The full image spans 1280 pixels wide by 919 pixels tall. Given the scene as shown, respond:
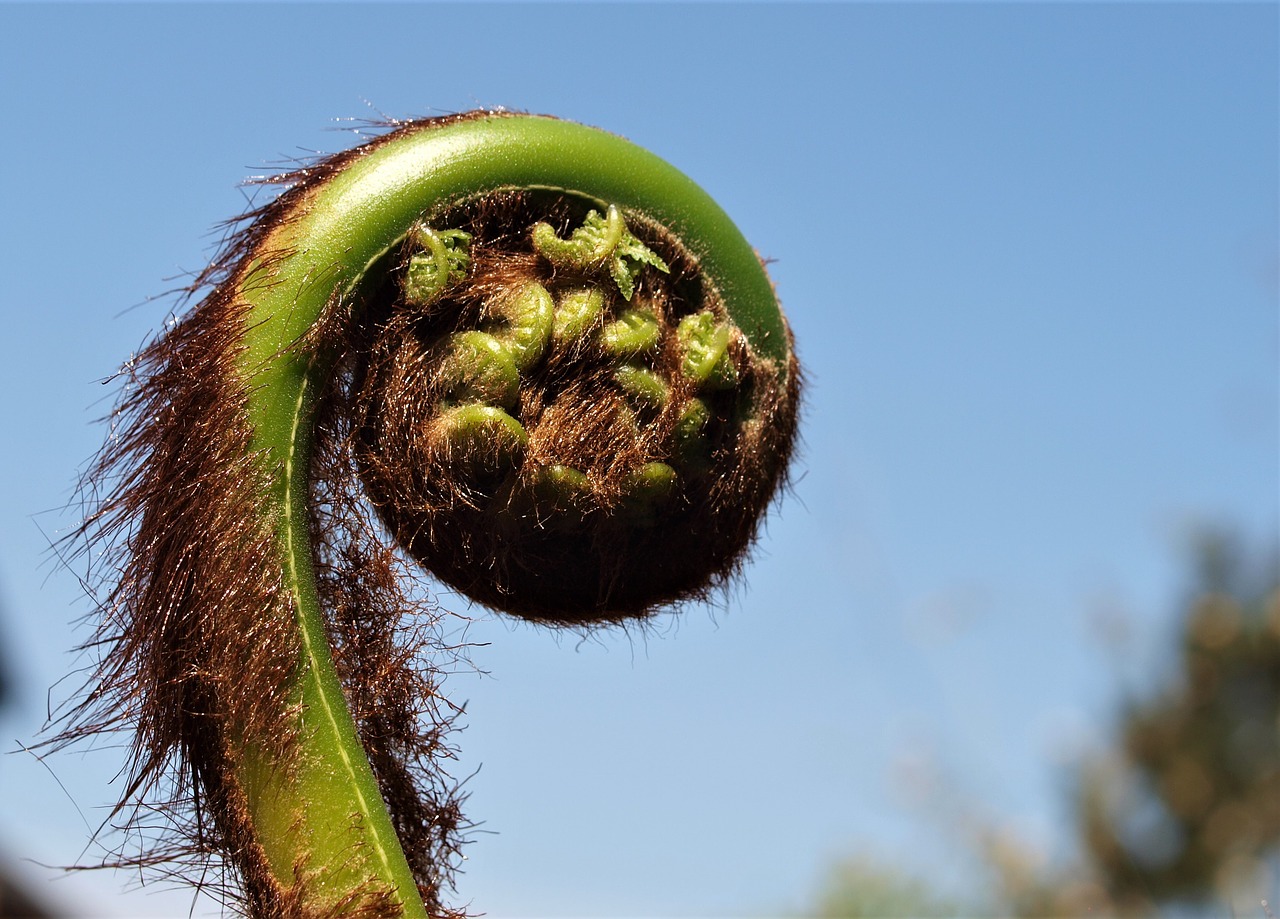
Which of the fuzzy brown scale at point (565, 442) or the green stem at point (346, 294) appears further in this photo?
the fuzzy brown scale at point (565, 442)

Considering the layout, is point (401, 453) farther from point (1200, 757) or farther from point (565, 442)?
point (1200, 757)

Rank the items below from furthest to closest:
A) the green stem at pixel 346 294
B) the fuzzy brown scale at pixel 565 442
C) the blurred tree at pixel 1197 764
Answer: the blurred tree at pixel 1197 764
the fuzzy brown scale at pixel 565 442
the green stem at pixel 346 294

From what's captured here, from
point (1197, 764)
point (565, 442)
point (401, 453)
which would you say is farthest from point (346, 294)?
point (1197, 764)

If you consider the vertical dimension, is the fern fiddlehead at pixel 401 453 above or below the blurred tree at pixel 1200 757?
below

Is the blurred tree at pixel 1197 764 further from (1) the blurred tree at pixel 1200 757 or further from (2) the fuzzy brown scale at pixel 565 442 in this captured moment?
(2) the fuzzy brown scale at pixel 565 442

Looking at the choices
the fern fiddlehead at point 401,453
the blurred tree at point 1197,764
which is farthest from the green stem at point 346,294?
the blurred tree at point 1197,764

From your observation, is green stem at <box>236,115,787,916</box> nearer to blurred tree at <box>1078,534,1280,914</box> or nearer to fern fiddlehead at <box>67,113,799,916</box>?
fern fiddlehead at <box>67,113,799,916</box>

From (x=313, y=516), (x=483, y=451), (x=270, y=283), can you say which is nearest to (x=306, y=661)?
(x=313, y=516)

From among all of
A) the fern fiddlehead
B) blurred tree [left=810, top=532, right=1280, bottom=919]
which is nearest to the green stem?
the fern fiddlehead
